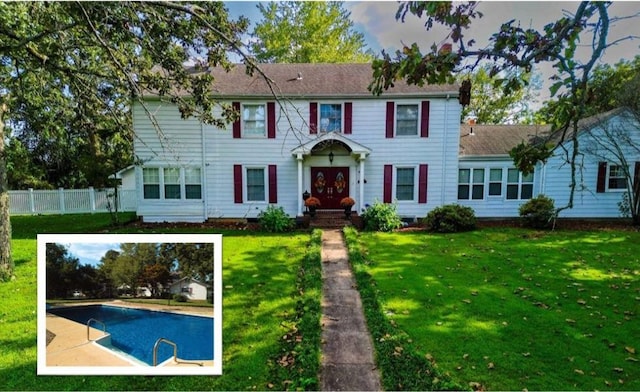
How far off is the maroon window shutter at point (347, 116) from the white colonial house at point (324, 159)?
0.13 feet

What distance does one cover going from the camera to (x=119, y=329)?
7.69ft

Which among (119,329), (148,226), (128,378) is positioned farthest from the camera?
(148,226)

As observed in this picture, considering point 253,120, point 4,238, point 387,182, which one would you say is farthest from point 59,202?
point 387,182

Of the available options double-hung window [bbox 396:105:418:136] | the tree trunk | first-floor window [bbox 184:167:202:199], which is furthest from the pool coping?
double-hung window [bbox 396:105:418:136]

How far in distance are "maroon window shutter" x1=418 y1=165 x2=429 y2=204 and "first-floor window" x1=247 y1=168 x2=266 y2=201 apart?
6430mm

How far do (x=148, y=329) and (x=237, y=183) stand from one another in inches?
415

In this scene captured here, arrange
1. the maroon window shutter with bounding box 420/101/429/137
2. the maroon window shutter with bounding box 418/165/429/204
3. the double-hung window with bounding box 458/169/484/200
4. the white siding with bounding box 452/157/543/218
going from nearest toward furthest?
the maroon window shutter with bounding box 420/101/429/137 → the maroon window shutter with bounding box 418/165/429/204 → the white siding with bounding box 452/157/543/218 → the double-hung window with bounding box 458/169/484/200

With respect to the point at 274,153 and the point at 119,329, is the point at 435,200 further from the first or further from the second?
the point at 119,329

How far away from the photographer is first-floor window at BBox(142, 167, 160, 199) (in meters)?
12.5

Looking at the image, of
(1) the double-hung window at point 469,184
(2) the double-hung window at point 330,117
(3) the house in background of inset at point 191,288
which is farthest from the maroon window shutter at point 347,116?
(3) the house in background of inset at point 191,288

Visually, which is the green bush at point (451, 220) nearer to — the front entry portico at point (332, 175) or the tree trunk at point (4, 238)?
the front entry portico at point (332, 175)

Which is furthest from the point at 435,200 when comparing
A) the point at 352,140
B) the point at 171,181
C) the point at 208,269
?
the point at 208,269

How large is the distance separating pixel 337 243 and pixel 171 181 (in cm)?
775

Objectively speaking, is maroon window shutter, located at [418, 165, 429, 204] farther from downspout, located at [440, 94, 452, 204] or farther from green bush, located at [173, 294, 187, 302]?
green bush, located at [173, 294, 187, 302]
